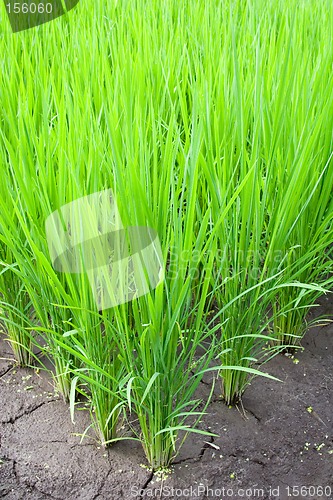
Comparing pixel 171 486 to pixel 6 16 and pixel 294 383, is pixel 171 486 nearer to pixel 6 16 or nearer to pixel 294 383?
pixel 294 383

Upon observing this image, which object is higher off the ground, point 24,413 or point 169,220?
point 169,220

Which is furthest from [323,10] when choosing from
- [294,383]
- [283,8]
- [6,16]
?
[294,383]

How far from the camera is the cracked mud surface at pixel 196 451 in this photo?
1063mm

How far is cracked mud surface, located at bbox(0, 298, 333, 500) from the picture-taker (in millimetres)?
1063

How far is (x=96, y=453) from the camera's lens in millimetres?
1128

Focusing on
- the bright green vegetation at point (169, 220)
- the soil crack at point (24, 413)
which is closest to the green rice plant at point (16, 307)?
the bright green vegetation at point (169, 220)

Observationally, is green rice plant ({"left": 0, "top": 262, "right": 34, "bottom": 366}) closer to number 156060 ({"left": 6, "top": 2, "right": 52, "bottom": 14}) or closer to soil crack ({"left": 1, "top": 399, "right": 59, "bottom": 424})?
soil crack ({"left": 1, "top": 399, "right": 59, "bottom": 424})

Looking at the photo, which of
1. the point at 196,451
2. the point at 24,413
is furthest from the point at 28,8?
the point at 196,451

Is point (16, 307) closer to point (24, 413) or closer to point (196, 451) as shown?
point (24, 413)

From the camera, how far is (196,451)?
113 centimetres

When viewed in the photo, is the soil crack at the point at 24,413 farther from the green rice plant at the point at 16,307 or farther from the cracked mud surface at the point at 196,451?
the green rice plant at the point at 16,307

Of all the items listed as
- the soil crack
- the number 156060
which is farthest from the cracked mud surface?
the number 156060

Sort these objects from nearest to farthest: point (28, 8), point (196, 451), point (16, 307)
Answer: point (196, 451), point (16, 307), point (28, 8)

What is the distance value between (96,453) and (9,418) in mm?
207
